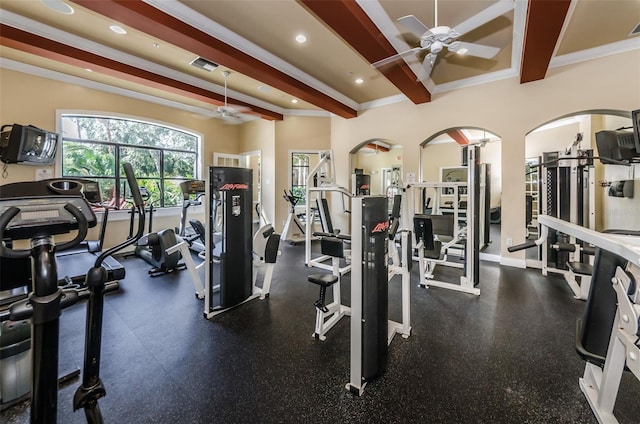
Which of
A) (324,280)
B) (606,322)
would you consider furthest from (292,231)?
(606,322)

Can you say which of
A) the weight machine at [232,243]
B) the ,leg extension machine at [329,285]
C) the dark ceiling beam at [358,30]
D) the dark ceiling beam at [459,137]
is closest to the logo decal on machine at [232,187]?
the weight machine at [232,243]

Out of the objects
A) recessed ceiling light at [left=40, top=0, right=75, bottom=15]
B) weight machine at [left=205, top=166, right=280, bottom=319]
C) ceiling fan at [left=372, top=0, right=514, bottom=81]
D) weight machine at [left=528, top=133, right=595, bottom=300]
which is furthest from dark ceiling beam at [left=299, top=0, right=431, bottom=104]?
recessed ceiling light at [left=40, top=0, right=75, bottom=15]

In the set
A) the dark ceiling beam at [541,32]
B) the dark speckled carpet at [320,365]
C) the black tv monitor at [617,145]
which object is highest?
the dark ceiling beam at [541,32]

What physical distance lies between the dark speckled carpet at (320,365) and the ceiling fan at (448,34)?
9.18 ft

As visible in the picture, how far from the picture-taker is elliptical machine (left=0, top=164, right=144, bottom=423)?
96cm

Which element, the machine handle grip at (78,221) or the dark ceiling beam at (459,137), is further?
the dark ceiling beam at (459,137)

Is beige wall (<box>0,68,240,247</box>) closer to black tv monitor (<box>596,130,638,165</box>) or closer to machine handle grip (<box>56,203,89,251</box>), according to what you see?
machine handle grip (<box>56,203,89,251</box>)

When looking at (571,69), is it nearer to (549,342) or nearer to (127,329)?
(549,342)

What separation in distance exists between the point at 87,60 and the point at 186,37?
1865 millimetres

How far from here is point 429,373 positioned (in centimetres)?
200

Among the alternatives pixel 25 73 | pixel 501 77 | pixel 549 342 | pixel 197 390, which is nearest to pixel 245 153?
pixel 25 73

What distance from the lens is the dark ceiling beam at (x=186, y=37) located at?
264 centimetres

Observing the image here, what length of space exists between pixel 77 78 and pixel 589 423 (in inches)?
305

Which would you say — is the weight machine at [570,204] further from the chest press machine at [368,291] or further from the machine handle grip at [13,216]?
the machine handle grip at [13,216]
